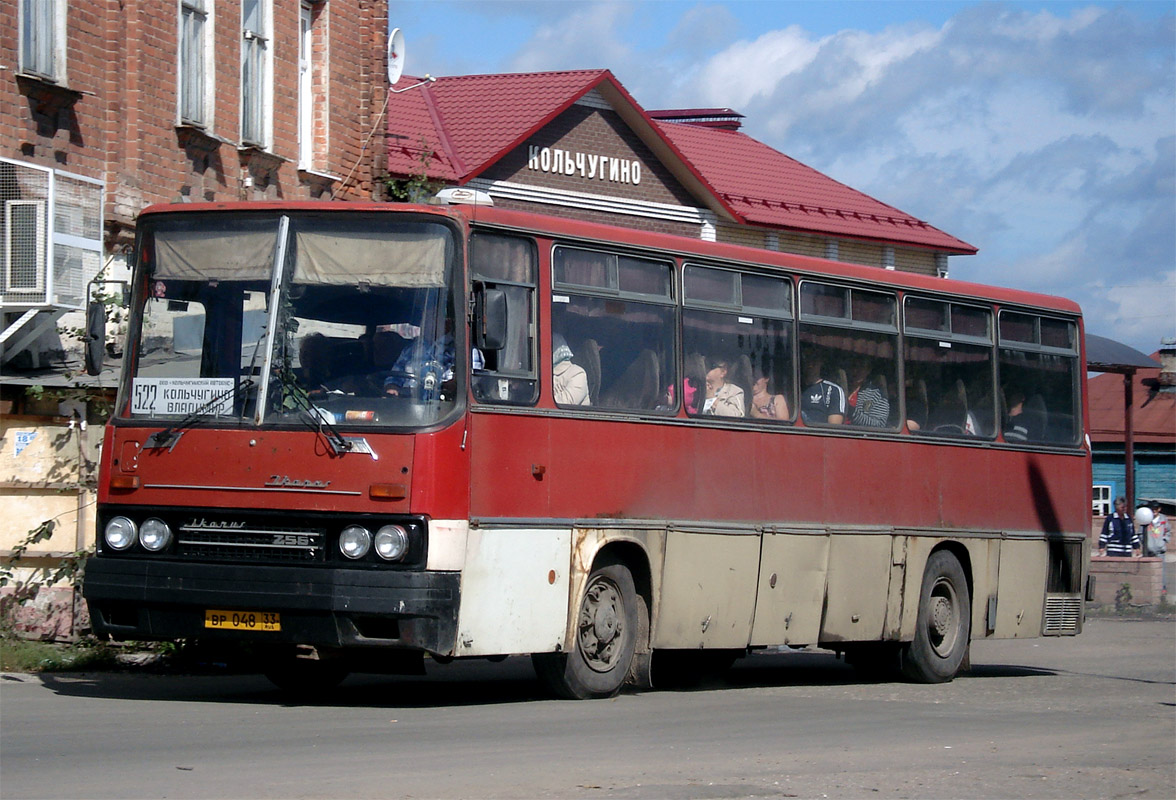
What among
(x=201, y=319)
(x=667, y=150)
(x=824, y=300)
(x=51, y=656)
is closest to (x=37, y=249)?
(x=51, y=656)

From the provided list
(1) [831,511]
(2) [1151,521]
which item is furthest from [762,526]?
(2) [1151,521]

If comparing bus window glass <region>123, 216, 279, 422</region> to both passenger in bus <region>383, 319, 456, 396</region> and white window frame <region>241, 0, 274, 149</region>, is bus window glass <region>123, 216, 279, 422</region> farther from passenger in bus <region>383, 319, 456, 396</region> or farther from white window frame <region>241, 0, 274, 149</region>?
white window frame <region>241, 0, 274, 149</region>

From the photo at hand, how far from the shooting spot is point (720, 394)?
13492 mm

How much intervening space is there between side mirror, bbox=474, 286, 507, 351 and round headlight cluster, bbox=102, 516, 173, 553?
223cm

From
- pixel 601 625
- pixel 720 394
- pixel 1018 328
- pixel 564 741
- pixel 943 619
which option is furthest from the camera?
pixel 1018 328

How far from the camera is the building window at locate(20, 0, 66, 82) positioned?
1648 centimetres

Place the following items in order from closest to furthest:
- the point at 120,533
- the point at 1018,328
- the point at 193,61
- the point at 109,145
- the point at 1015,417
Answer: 1. the point at 120,533
2. the point at 1015,417
3. the point at 1018,328
4. the point at 109,145
5. the point at 193,61

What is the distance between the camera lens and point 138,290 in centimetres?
1167

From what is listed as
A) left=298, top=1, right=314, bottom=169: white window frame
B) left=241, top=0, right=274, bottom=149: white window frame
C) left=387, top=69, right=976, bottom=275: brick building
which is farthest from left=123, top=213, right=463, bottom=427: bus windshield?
left=387, top=69, right=976, bottom=275: brick building

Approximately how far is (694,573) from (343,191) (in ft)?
35.8

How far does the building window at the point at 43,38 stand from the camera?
16484mm

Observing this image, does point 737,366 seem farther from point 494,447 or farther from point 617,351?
point 494,447

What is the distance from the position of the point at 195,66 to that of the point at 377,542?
10.1 m

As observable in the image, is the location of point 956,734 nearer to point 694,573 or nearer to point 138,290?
point 694,573
